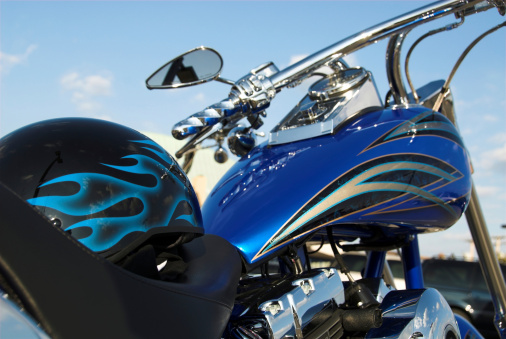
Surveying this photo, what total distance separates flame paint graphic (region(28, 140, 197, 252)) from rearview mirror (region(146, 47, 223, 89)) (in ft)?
3.47

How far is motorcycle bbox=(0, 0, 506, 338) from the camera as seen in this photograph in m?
0.84

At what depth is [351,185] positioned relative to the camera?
68.6 inches

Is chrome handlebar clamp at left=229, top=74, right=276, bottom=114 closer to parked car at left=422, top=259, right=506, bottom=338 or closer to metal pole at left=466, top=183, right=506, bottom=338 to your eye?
metal pole at left=466, top=183, right=506, bottom=338

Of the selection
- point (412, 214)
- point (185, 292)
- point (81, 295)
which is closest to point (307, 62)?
point (412, 214)

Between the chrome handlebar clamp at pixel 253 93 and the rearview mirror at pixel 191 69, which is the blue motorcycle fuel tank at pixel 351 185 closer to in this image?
the chrome handlebar clamp at pixel 253 93

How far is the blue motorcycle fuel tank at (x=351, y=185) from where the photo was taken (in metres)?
1.62

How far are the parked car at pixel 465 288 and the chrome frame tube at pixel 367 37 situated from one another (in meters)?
7.01

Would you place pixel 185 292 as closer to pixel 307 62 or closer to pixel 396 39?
pixel 307 62

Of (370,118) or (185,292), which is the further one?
(370,118)

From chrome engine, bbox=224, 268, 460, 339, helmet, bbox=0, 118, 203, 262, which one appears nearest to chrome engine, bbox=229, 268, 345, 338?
chrome engine, bbox=224, 268, 460, 339

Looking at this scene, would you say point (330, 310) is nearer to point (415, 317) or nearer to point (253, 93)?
point (415, 317)

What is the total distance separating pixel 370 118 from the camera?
1956 millimetres

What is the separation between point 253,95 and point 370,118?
0.43 metres

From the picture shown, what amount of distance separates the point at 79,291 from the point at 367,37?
5.02 ft
